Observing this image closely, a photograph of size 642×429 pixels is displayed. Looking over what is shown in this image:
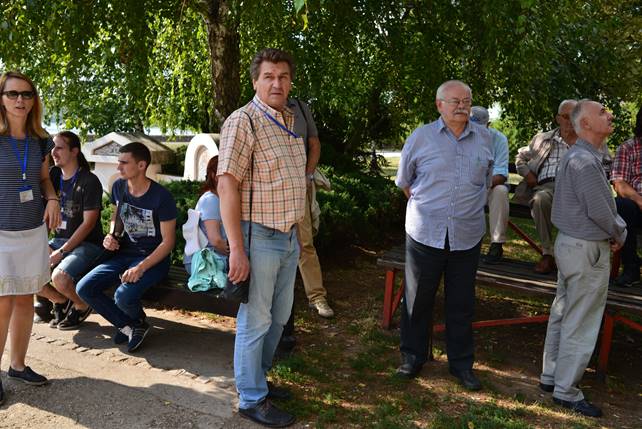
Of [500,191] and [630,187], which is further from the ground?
[630,187]

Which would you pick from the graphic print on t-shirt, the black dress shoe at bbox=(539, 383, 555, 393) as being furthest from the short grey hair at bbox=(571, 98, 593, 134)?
the graphic print on t-shirt

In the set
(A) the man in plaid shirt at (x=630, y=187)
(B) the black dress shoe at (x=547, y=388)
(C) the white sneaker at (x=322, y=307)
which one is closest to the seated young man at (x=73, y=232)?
(C) the white sneaker at (x=322, y=307)

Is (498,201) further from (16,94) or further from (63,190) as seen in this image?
(16,94)

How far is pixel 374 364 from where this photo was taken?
427 cm

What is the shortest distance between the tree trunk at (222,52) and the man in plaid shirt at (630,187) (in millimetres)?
3932

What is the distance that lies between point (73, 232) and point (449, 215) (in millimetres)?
2804

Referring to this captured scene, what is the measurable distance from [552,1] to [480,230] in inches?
111

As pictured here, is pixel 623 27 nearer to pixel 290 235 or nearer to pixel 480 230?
pixel 480 230

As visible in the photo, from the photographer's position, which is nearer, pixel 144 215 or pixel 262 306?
pixel 262 306

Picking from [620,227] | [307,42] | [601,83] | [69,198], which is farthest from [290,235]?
[601,83]

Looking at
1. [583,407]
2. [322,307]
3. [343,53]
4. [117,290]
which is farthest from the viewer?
[343,53]

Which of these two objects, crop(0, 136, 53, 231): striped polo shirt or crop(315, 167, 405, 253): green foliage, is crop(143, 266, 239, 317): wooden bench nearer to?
crop(0, 136, 53, 231): striped polo shirt

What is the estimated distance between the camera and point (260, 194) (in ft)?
10.3

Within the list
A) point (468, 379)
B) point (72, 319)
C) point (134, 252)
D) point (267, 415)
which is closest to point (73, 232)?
point (134, 252)
